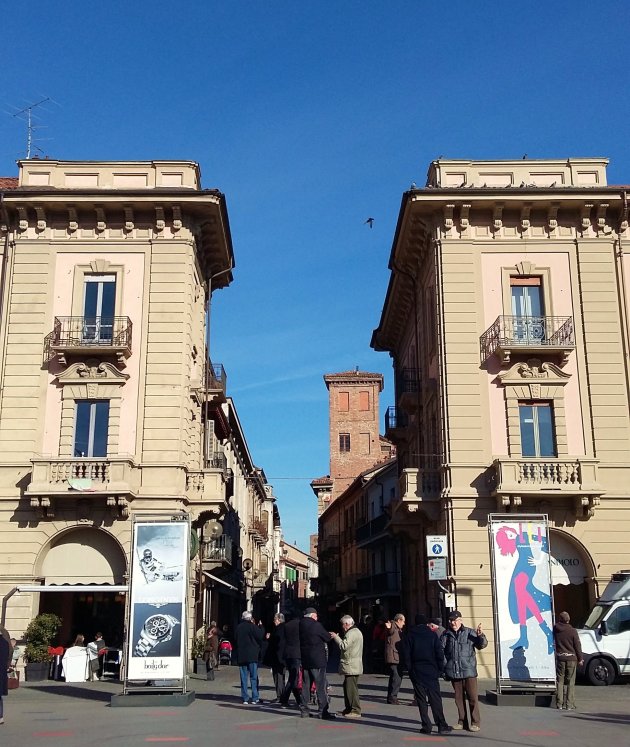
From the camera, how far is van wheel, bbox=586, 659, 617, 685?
66.9 ft

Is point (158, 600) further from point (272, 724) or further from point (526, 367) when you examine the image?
point (526, 367)

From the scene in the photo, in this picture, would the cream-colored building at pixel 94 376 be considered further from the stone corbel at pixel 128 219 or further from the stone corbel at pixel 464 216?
the stone corbel at pixel 464 216

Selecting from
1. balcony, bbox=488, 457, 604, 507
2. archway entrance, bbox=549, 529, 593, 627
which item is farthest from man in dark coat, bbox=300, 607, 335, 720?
archway entrance, bbox=549, 529, 593, 627

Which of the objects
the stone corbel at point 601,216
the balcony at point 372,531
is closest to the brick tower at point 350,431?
the balcony at point 372,531

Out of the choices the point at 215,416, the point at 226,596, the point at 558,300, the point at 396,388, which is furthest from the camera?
the point at 226,596

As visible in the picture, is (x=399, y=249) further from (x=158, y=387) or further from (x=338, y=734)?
(x=338, y=734)

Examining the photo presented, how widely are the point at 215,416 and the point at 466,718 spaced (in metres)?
21.1

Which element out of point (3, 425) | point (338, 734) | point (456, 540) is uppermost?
point (3, 425)

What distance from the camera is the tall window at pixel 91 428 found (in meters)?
24.2

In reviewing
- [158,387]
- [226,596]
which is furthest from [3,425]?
[226,596]

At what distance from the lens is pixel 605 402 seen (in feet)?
80.3

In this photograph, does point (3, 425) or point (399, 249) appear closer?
point (3, 425)

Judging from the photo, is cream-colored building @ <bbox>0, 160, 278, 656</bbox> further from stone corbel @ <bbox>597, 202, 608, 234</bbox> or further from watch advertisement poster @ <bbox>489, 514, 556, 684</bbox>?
stone corbel @ <bbox>597, 202, 608, 234</bbox>

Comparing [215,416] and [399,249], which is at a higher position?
[399,249]
